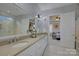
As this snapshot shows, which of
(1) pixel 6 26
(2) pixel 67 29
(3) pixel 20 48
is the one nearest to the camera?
(3) pixel 20 48

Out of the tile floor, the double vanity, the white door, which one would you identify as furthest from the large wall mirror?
the white door

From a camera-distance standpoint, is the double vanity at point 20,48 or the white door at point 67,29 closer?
the double vanity at point 20,48

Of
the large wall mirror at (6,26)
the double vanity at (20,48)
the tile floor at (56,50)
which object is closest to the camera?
the double vanity at (20,48)

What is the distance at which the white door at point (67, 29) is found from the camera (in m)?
2.13

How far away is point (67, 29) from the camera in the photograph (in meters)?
2.24

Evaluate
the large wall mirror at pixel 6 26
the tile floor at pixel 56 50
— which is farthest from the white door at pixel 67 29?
the large wall mirror at pixel 6 26

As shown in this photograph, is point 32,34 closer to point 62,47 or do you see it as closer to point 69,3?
point 62,47

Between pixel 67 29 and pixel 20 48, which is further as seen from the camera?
pixel 67 29

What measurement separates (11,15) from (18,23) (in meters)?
0.33

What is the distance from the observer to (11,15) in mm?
2047

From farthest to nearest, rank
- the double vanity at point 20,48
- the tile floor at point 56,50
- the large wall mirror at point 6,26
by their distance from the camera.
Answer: the tile floor at point 56,50 < the large wall mirror at point 6,26 < the double vanity at point 20,48

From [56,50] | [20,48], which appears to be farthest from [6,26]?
[56,50]

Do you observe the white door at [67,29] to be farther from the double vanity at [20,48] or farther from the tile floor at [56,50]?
the double vanity at [20,48]

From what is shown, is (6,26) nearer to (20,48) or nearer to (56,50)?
(20,48)
